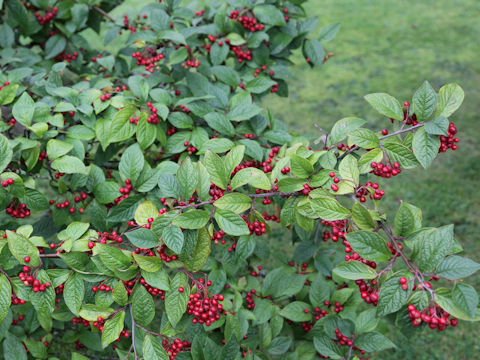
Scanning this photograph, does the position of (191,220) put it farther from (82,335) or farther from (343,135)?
(82,335)

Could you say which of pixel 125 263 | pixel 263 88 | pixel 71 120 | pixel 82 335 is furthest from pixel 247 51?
pixel 82 335

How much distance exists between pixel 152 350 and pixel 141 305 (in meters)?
0.15

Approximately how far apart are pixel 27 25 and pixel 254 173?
76.8 inches

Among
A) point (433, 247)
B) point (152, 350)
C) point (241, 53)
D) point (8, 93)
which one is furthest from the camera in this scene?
point (241, 53)

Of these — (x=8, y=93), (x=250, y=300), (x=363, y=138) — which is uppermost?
(x=363, y=138)

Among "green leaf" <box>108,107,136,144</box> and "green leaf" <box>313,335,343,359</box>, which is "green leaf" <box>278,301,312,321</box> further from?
"green leaf" <box>108,107,136,144</box>

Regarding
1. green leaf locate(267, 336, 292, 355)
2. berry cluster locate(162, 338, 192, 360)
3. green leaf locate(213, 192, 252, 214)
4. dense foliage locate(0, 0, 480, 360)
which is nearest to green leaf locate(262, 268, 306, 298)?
dense foliage locate(0, 0, 480, 360)

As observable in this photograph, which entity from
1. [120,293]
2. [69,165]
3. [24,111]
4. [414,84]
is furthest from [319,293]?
[414,84]

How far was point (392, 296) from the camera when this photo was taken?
122 cm

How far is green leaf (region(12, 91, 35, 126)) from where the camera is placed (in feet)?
5.86

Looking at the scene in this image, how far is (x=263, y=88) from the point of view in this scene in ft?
7.48

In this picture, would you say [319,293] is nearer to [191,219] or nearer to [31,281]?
[191,219]

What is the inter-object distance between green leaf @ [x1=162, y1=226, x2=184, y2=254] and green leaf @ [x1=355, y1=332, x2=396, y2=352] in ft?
3.42

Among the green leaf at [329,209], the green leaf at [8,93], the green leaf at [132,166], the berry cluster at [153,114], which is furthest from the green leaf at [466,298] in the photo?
the green leaf at [8,93]
